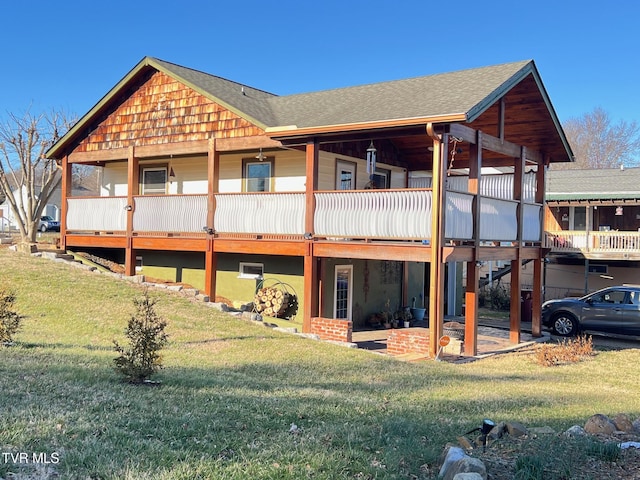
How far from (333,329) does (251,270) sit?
195 inches

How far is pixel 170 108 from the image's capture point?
57.0 feet

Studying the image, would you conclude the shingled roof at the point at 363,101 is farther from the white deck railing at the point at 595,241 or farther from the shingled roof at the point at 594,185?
the shingled roof at the point at 594,185

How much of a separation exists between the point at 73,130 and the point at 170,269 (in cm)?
548

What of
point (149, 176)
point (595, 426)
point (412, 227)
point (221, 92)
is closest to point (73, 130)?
point (149, 176)

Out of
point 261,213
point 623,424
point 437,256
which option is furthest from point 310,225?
point 623,424

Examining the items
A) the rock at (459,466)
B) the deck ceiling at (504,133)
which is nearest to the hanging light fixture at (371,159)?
the deck ceiling at (504,133)

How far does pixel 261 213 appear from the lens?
14.8 m

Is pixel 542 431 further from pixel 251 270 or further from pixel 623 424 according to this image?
pixel 251 270

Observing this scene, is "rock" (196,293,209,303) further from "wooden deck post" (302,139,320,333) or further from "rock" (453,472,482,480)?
"rock" (453,472,482,480)

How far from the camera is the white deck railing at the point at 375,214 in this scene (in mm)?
12242

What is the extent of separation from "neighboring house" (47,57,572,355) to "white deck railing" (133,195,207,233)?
4 centimetres

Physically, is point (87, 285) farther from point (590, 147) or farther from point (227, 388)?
point (590, 147)

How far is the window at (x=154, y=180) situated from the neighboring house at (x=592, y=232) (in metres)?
16.0

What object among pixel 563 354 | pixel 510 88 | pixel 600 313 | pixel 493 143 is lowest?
pixel 563 354
